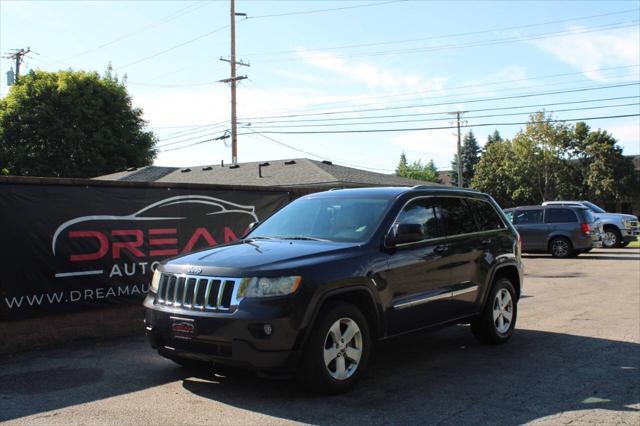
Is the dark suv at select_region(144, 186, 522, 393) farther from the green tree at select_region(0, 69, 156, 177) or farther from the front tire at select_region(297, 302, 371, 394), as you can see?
the green tree at select_region(0, 69, 156, 177)

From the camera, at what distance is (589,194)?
201ft

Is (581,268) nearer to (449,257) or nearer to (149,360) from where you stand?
(449,257)

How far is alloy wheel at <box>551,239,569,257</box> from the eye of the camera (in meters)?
20.9

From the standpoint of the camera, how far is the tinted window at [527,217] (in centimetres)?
2180

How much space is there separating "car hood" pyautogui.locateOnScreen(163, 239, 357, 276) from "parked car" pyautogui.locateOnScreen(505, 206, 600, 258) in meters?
17.4

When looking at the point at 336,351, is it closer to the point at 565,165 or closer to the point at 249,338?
the point at 249,338

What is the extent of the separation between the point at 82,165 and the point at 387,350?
33.0m

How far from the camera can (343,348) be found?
17.0 ft

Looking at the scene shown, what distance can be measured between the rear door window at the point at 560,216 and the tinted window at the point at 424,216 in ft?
53.0

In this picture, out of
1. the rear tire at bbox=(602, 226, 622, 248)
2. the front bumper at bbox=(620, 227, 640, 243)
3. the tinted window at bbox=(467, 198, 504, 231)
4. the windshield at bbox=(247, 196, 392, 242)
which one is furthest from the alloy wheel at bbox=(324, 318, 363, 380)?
the front bumper at bbox=(620, 227, 640, 243)

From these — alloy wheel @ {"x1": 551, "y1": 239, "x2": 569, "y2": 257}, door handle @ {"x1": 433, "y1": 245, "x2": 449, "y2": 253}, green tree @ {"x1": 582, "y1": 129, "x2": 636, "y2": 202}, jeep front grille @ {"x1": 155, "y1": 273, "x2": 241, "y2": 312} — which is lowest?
alloy wheel @ {"x1": 551, "y1": 239, "x2": 569, "y2": 257}

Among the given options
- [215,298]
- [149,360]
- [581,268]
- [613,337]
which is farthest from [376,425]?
[581,268]

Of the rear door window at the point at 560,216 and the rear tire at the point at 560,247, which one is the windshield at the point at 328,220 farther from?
the rear door window at the point at 560,216

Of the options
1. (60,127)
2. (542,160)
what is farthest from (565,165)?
(60,127)
